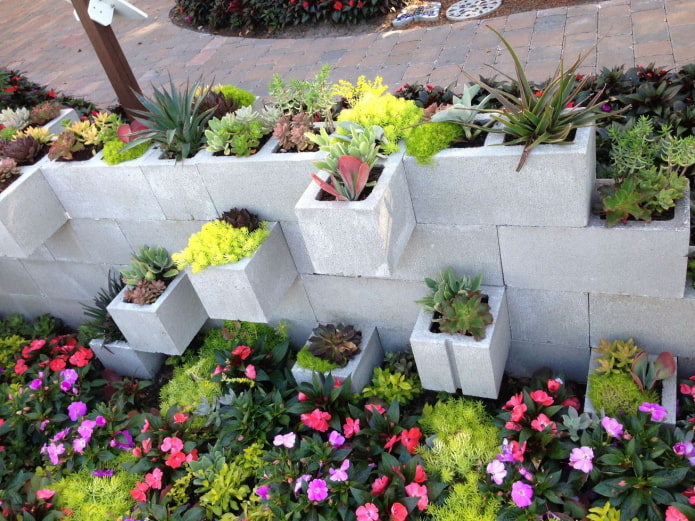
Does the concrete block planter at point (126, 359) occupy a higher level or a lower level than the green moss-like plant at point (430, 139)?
lower

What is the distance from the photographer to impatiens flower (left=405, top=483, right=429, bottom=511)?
2.57m

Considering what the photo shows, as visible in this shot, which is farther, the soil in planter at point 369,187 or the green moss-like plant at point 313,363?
the green moss-like plant at point 313,363

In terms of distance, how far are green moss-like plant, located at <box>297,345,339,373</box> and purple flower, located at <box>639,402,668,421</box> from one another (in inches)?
59.8

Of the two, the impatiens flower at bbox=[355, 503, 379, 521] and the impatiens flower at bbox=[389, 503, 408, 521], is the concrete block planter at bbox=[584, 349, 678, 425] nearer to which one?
the impatiens flower at bbox=[389, 503, 408, 521]

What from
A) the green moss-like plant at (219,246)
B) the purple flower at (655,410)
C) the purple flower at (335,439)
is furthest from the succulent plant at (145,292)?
the purple flower at (655,410)

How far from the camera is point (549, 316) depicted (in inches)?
119

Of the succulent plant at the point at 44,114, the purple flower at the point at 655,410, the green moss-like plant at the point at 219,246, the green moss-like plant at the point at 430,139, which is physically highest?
the succulent plant at the point at 44,114

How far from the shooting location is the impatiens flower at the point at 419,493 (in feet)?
8.43

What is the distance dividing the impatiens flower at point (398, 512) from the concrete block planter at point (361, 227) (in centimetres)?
96

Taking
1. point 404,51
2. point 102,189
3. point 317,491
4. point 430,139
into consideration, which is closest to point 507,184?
point 430,139

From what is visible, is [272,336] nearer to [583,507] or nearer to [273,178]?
[273,178]

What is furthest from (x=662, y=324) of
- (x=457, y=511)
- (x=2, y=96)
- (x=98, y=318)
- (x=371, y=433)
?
(x=2, y=96)

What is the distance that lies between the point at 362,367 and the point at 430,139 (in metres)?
1.37

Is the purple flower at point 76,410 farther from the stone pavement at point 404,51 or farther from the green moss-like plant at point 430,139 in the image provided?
the stone pavement at point 404,51
